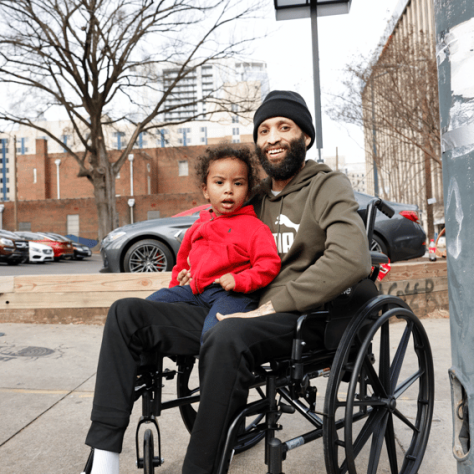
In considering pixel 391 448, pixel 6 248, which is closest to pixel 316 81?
pixel 391 448

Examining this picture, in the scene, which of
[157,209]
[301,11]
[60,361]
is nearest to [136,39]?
[301,11]

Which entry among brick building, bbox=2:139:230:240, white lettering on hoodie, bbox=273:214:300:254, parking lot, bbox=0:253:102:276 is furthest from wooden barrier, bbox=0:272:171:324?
brick building, bbox=2:139:230:240

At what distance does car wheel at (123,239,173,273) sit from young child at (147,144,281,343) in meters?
4.96

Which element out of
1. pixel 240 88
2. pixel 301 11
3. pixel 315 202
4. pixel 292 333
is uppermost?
pixel 240 88

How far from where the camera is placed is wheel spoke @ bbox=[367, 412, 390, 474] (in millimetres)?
1862

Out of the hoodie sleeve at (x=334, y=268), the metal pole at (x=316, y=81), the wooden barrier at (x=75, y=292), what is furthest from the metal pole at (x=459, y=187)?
the wooden barrier at (x=75, y=292)

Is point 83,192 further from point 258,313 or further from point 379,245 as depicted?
point 258,313

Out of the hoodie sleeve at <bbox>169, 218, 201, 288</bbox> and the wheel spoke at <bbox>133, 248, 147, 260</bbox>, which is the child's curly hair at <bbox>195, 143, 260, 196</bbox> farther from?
the wheel spoke at <bbox>133, 248, 147, 260</bbox>

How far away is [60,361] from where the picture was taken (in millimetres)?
3990

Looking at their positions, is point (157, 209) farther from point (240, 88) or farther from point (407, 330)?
point (407, 330)

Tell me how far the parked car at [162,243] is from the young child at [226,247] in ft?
16.2

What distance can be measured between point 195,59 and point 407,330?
19.7m

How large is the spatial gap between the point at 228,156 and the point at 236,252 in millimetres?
473

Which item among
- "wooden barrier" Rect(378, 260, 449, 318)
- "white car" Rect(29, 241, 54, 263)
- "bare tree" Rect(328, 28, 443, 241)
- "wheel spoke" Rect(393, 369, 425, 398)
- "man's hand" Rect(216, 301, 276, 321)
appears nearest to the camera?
"man's hand" Rect(216, 301, 276, 321)
